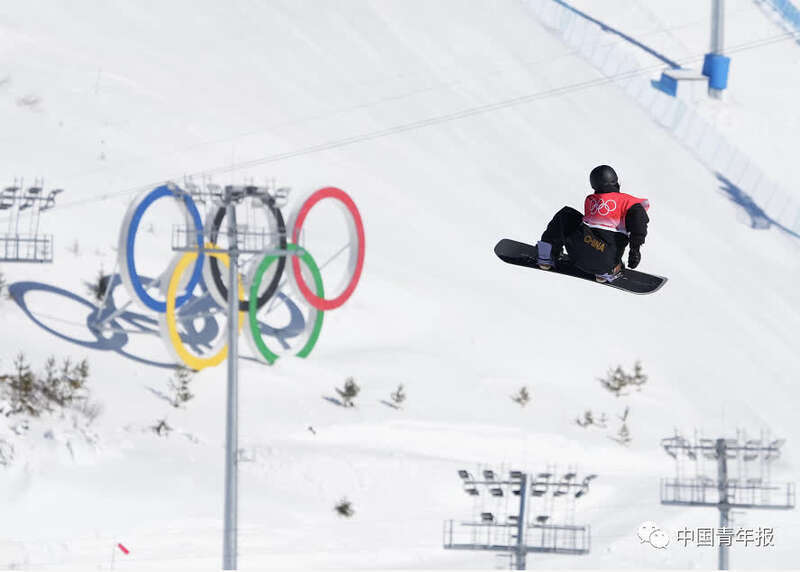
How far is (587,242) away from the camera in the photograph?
49.7ft

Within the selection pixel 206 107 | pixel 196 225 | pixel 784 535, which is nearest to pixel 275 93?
pixel 206 107

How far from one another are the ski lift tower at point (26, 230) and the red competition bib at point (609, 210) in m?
54.6

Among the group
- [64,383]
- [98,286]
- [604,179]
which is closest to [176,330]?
[64,383]

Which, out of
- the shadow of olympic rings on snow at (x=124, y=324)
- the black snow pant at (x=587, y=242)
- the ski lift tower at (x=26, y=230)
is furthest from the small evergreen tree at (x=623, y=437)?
the black snow pant at (x=587, y=242)

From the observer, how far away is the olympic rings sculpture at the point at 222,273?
2304 inches

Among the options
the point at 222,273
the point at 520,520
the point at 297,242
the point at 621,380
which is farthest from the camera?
the point at 621,380

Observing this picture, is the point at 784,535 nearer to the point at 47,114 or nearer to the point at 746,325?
the point at 746,325

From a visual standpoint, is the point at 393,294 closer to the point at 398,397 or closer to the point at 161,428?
the point at 398,397

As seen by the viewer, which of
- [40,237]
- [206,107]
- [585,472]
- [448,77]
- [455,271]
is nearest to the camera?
[585,472]

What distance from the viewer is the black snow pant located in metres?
15.1

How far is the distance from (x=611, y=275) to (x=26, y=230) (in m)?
61.0

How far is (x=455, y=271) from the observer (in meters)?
83.9

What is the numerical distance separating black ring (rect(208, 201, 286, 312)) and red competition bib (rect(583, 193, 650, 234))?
1764 inches

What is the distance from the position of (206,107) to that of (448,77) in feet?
57.5
